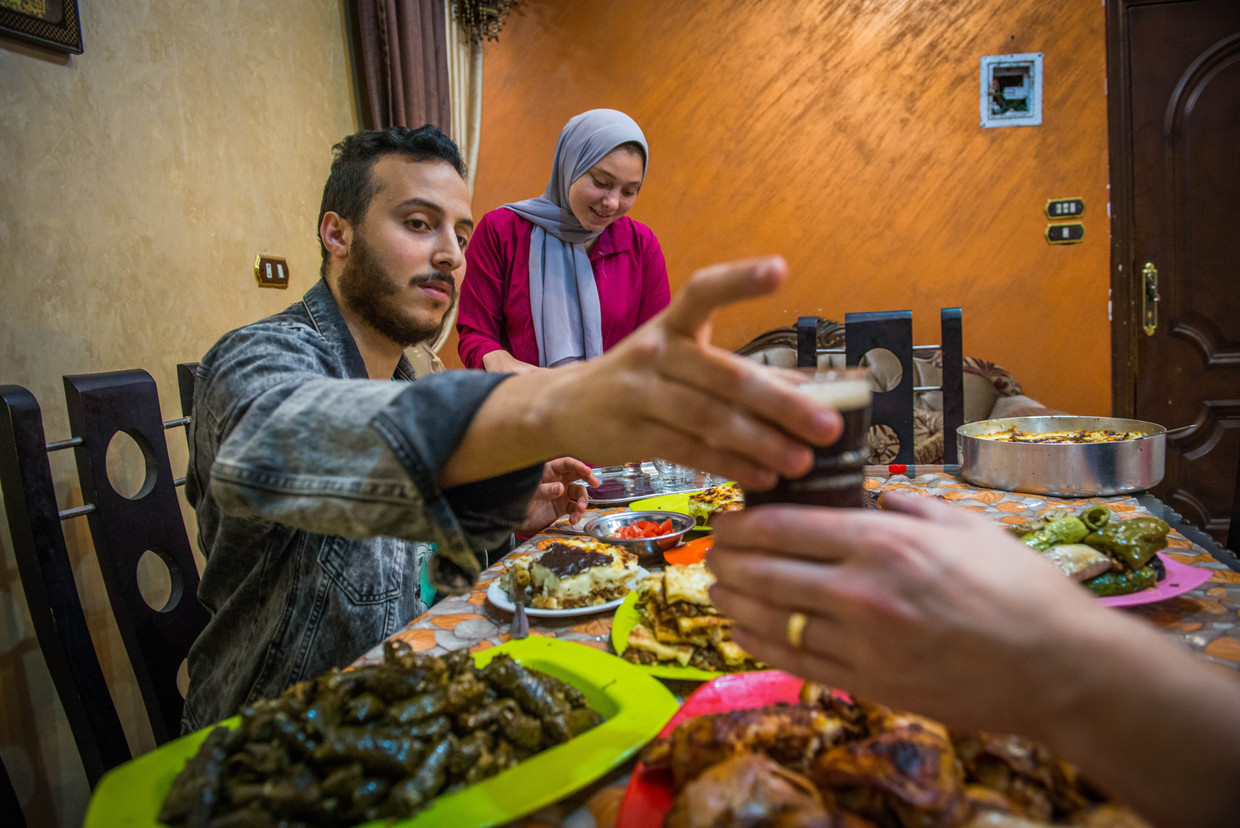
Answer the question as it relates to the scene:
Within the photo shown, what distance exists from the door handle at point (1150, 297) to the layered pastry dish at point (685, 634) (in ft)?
14.8

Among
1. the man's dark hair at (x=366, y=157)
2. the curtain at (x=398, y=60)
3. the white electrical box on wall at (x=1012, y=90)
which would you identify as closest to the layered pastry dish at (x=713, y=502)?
the man's dark hair at (x=366, y=157)

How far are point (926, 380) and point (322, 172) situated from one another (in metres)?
3.52

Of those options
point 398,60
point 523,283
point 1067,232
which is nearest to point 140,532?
point 523,283

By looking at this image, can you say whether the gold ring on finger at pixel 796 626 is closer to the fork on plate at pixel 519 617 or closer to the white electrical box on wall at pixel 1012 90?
the fork on plate at pixel 519 617

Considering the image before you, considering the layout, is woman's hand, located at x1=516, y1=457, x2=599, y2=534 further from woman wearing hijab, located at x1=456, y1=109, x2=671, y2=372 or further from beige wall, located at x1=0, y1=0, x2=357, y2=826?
beige wall, located at x1=0, y1=0, x2=357, y2=826

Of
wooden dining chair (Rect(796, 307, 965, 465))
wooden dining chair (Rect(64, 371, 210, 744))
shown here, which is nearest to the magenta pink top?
wooden dining chair (Rect(796, 307, 965, 465))

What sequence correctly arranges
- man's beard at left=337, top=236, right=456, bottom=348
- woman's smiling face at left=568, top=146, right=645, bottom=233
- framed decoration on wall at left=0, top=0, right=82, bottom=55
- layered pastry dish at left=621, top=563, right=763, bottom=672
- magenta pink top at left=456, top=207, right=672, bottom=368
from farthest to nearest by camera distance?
magenta pink top at left=456, top=207, right=672, bottom=368 → woman's smiling face at left=568, top=146, right=645, bottom=233 → framed decoration on wall at left=0, top=0, right=82, bottom=55 → man's beard at left=337, top=236, right=456, bottom=348 → layered pastry dish at left=621, top=563, right=763, bottom=672

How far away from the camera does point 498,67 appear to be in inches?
184

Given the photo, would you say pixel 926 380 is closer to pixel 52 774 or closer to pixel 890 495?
pixel 890 495

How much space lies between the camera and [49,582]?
1240mm

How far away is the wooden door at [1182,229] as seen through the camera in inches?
163

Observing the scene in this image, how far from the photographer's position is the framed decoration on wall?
1.98 meters

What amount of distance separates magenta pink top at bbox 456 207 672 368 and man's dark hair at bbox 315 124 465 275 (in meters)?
1.36

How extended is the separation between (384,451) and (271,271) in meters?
2.82
